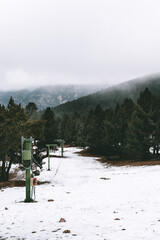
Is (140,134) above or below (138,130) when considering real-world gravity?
below

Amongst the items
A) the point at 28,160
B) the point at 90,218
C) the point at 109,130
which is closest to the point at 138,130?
the point at 109,130

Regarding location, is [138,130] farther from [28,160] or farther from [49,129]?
[28,160]

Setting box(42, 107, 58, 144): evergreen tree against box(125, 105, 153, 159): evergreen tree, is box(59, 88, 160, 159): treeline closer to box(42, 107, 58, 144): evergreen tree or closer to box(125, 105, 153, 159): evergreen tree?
box(125, 105, 153, 159): evergreen tree

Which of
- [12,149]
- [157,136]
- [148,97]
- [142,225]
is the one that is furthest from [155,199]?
[148,97]

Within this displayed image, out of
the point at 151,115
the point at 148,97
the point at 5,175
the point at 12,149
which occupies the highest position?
the point at 148,97

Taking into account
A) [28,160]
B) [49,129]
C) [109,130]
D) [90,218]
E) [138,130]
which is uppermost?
[49,129]

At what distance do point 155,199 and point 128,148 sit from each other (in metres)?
27.1

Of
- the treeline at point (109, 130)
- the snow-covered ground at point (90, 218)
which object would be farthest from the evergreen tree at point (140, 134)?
the snow-covered ground at point (90, 218)

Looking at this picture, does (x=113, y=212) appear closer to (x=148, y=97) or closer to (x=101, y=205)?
(x=101, y=205)

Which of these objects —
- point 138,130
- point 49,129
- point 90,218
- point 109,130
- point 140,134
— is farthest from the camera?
point 49,129

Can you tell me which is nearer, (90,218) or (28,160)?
(90,218)

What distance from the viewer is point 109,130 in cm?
4462

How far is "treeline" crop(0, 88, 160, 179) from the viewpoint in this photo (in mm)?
20188

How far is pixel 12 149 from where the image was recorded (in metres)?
20.9
